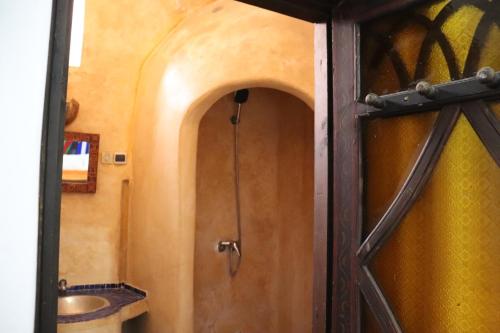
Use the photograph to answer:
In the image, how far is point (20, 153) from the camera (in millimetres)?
669

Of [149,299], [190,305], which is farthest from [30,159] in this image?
[149,299]

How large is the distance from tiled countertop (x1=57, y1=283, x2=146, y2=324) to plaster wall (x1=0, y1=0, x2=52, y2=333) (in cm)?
171

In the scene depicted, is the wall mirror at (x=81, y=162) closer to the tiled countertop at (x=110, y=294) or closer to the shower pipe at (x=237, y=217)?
the tiled countertop at (x=110, y=294)

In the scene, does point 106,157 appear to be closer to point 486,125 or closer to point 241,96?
point 241,96

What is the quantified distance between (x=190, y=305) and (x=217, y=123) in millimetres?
1355

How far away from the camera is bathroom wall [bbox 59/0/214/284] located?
2.64 meters

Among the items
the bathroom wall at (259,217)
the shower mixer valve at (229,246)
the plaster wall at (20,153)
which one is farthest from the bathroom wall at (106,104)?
the plaster wall at (20,153)

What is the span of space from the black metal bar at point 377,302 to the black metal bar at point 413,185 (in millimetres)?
36

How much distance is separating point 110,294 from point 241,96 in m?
1.67

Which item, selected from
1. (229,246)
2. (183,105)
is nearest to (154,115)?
(183,105)

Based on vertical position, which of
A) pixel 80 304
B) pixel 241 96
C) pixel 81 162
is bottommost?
pixel 80 304

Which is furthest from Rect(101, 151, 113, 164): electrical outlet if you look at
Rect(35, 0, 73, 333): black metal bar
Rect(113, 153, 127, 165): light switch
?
Rect(35, 0, 73, 333): black metal bar

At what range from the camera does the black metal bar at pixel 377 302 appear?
0.91m

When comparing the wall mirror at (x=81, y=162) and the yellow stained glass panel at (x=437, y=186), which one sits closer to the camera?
the yellow stained glass panel at (x=437, y=186)
